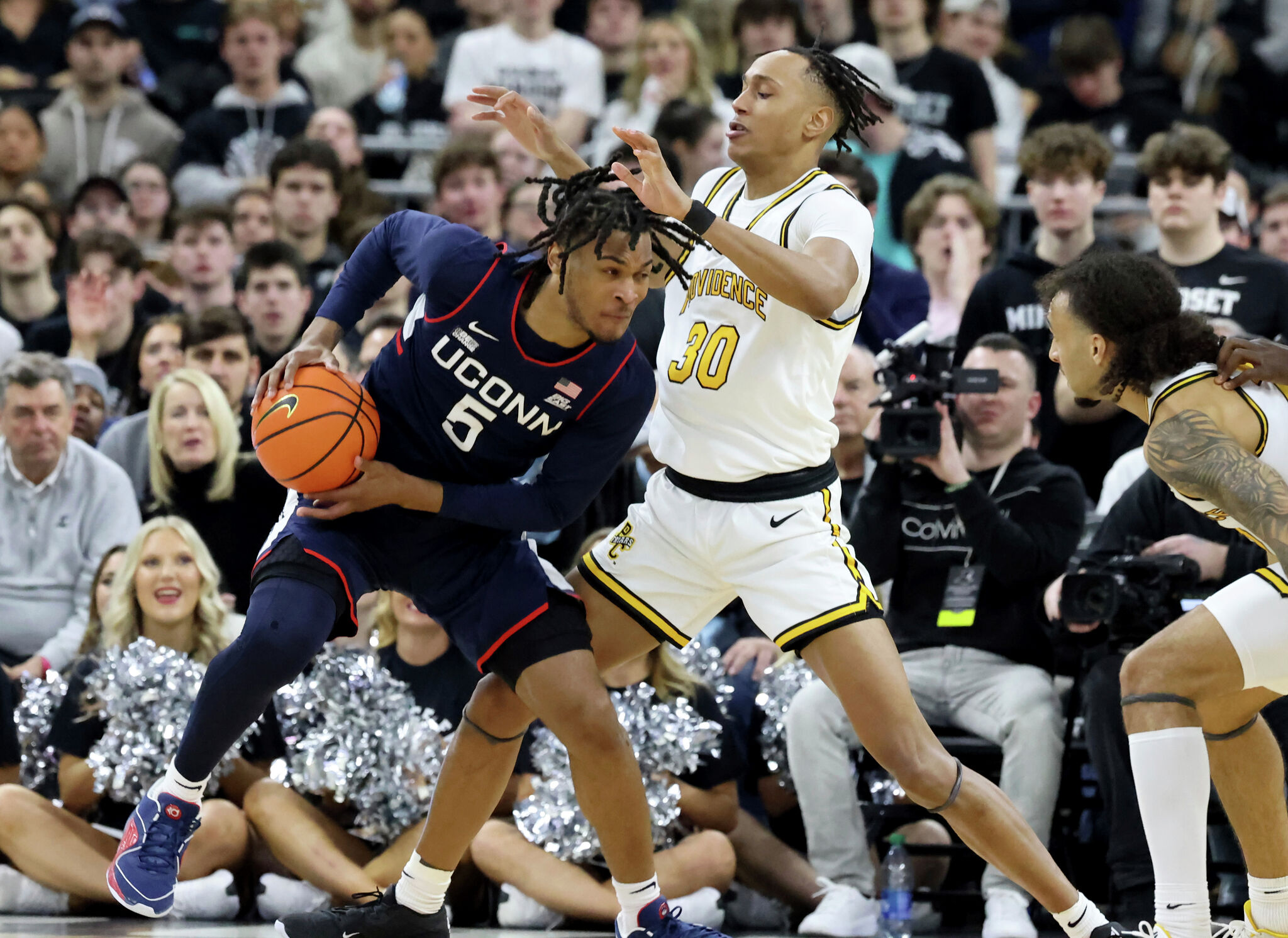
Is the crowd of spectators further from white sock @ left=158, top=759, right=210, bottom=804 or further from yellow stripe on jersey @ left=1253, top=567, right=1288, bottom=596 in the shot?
white sock @ left=158, top=759, right=210, bottom=804

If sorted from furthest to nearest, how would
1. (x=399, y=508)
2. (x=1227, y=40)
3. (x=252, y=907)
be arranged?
(x=1227, y=40) → (x=252, y=907) → (x=399, y=508)

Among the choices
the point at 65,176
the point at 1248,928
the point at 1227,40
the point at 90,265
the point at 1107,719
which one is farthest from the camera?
the point at 1227,40

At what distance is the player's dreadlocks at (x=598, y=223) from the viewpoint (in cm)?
425

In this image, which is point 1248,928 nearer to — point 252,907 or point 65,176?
point 252,907

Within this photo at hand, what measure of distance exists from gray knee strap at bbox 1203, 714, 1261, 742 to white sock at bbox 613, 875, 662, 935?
1.64m

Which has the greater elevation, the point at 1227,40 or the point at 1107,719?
the point at 1227,40

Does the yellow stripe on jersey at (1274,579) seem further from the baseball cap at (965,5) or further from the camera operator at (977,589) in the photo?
the baseball cap at (965,5)

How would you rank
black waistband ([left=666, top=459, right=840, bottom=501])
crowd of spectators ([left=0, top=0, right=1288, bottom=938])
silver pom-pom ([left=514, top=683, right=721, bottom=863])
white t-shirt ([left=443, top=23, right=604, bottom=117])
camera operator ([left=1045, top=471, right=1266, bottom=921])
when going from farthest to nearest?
white t-shirt ([left=443, top=23, right=604, bottom=117]) → crowd of spectators ([left=0, top=0, right=1288, bottom=938]) → silver pom-pom ([left=514, top=683, right=721, bottom=863]) → camera operator ([left=1045, top=471, right=1266, bottom=921]) → black waistband ([left=666, top=459, right=840, bottom=501])

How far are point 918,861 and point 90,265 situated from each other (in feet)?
17.0

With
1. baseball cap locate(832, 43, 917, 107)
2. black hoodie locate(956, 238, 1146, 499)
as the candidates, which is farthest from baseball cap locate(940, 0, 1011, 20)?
black hoodie locate(956, 238, 1146, 499)

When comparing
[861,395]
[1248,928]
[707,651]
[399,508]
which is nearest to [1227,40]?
[861,395]

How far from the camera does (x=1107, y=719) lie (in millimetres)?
5859

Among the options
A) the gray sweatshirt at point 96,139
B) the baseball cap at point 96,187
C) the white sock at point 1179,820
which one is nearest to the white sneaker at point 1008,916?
the white sock at point 1179,820

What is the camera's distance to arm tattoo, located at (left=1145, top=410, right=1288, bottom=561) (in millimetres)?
4129
